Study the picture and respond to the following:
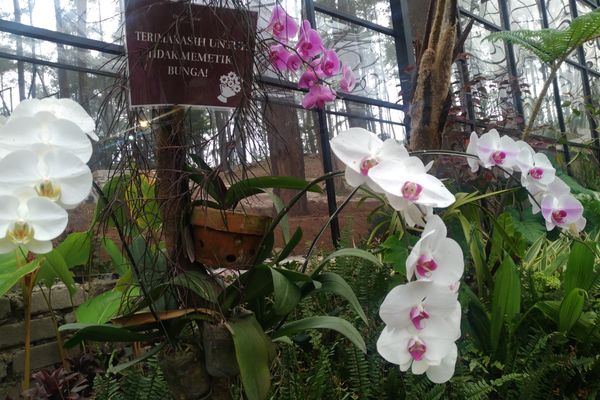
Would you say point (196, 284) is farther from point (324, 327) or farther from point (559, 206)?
point (559, 206)

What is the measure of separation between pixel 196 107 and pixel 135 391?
71 cm

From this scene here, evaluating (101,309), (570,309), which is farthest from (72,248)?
(570,309)

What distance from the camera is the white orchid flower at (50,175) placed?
2.20 ft

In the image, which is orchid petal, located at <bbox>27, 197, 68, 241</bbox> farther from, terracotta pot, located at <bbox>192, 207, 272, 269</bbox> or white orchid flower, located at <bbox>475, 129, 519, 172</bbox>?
white orchid flower, located at <bbox>475, 129, 519, 172</bbox>

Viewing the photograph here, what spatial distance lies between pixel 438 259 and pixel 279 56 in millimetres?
740

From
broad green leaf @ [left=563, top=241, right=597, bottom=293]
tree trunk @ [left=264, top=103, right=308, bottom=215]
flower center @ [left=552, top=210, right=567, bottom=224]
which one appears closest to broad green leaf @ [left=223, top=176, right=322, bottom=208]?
flower center @ [left=552, top=210, right=567, bottom=224]

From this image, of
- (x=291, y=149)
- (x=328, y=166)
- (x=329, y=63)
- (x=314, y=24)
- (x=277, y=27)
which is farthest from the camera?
(x=314, y=24)

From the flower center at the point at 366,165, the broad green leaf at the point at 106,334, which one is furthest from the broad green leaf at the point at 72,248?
the flower center at the point at 366,165

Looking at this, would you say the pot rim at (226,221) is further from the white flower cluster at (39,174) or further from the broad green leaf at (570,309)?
the broad green leaf at (570,309)

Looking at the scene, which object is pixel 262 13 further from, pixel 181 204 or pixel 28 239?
pixel 28 239

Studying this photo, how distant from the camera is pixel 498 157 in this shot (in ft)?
4.03

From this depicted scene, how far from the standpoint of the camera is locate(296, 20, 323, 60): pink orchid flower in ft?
4.49

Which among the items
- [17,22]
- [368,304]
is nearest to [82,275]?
[17,22]

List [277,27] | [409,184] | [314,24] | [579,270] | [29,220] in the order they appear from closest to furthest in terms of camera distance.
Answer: [29,220] → [409,184] → [277,27] → [579,270] → [314,24]
